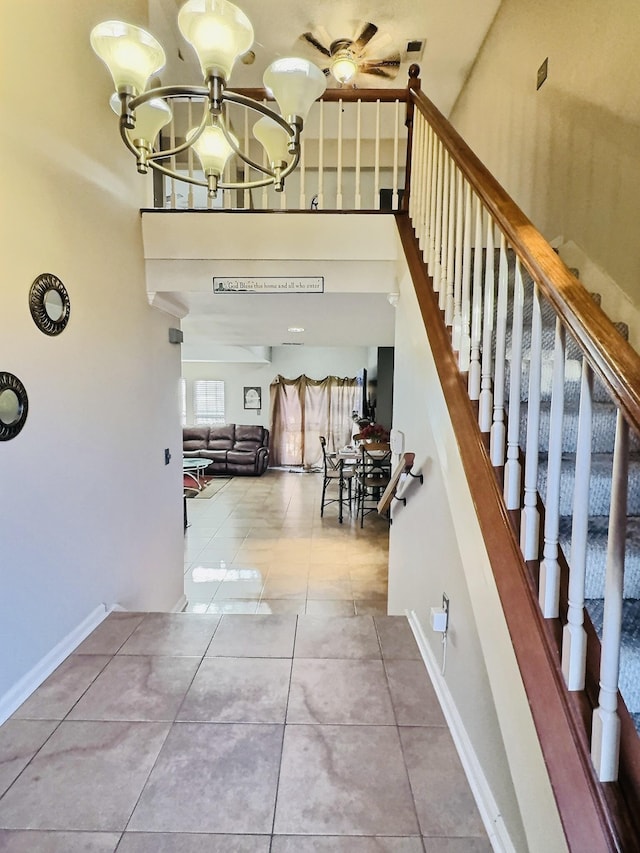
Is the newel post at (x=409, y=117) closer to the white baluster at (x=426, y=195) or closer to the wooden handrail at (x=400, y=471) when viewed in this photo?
the white baluster at (x=426, y=195)

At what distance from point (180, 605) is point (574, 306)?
137 inches

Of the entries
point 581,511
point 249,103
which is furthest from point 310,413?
point 581,511

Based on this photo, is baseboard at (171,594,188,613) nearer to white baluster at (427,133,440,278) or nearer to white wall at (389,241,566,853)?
white wall at (389,241,566,853)

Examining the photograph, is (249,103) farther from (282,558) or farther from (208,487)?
(208,487)

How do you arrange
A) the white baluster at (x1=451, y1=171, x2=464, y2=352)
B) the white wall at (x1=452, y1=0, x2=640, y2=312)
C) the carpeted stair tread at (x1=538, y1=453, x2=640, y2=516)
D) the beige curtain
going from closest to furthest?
the carpeted stair tread at (x1=538, y1=453, x2=640, y2=516), the white baluster at (x1=451, y1=171, x2=464, y2=352), the white wall at (x1=452, y1=0, x2=640, y2=312), the beige curtain

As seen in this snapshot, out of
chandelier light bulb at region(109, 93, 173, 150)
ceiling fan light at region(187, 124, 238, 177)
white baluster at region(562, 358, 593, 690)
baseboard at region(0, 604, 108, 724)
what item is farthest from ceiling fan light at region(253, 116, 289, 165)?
baseboard at region(0, 604, 108, 724)

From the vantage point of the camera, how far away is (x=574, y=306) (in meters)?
0.89

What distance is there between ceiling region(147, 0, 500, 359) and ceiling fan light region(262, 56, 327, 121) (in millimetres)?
1348

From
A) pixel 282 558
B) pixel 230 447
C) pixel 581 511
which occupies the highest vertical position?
pixel 581 511

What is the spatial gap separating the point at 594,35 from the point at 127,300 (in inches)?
111

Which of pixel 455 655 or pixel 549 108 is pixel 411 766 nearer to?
pixel 455 655

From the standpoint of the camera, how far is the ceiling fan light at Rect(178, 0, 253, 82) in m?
1.25

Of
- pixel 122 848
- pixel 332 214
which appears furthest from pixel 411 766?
pixel 332 214

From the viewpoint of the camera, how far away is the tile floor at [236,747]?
3.85 feet
